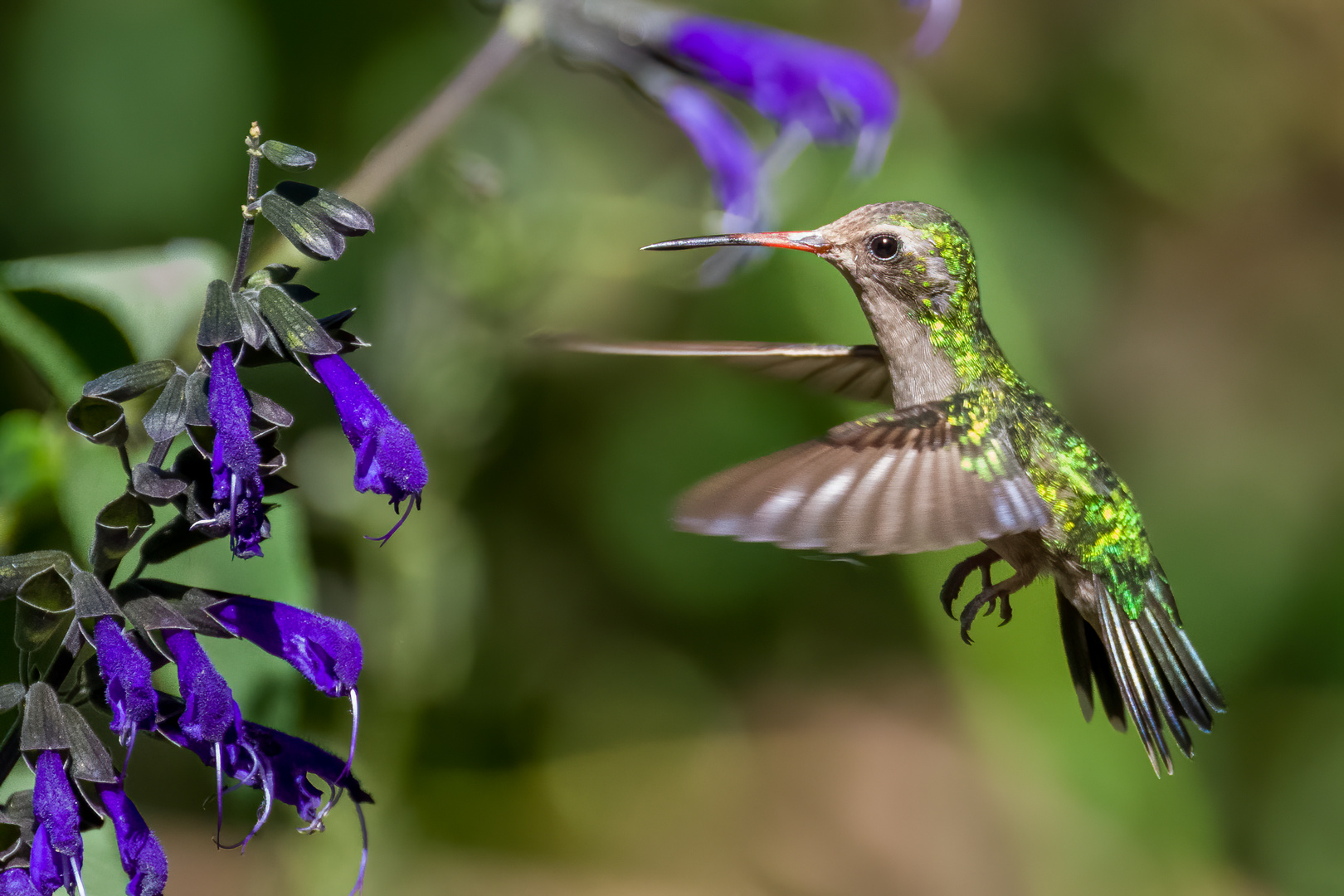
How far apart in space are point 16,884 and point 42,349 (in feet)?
2.71

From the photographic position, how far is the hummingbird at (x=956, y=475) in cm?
126

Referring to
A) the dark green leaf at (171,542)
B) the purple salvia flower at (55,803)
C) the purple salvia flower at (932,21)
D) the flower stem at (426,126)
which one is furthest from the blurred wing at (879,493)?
the purple salvia flower at (932,21)

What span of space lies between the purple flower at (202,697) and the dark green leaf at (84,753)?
0.07m

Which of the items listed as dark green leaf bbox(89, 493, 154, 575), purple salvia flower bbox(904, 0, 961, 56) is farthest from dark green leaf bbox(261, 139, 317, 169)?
purple salvia flower bbox(904, 0, 961, 56)

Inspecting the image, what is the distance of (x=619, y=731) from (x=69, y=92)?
6.52ft

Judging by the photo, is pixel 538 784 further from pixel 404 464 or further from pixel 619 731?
pixel 404 464

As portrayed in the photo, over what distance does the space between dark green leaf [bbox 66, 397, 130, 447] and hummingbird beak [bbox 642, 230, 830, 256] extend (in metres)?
0.63

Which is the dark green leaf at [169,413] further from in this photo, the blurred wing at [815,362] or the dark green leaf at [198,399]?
the blurred wing at [815,362]

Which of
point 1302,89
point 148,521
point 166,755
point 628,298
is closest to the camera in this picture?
point 148,521

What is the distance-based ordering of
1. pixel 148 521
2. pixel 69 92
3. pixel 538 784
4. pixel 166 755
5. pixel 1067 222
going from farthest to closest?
pixel 1067 222 → pixel 538 784 → pixel 69 92 → pixel 166 755 → pixel 148 521

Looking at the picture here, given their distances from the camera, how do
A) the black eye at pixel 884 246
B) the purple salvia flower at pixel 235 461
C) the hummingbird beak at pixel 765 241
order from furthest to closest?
the black eye at pixel 884 246 → the hummingbird beak at pixel 765 241 → the purple salvia flower at pixel 235 461

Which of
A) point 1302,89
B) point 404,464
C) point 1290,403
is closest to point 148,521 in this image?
point 404,464

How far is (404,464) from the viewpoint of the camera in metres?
1.15

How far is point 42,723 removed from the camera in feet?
3.48
